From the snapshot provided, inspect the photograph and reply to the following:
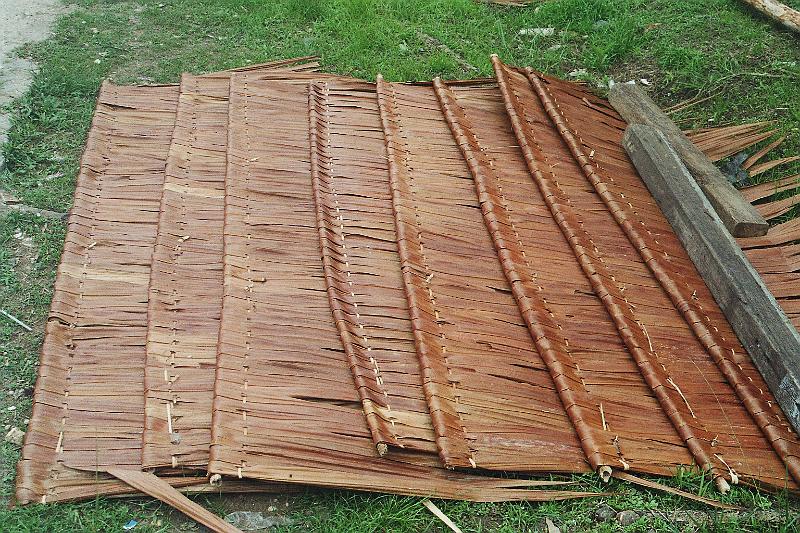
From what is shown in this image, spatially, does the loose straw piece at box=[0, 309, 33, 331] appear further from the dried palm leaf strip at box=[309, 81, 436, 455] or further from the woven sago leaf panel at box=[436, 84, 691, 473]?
the woven sago leaf panel at box=[436, 84, 691, 473]

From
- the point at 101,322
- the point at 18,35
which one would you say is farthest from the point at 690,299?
the point at 18,35

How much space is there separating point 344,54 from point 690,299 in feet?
11.2

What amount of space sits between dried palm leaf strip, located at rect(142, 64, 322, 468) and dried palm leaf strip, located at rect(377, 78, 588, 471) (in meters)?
0.82

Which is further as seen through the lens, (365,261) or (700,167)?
(700,167)

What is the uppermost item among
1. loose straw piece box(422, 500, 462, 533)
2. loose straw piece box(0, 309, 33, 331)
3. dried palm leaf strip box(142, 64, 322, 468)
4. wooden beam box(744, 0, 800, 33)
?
wooden beam box(744, 0, 800, 33)

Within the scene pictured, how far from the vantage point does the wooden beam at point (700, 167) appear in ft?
13.0

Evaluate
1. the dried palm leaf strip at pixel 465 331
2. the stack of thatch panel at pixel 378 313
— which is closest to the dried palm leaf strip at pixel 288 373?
the stack of thatch panel at pixel 378 313

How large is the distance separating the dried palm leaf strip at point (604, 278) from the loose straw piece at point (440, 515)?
907 millimetres

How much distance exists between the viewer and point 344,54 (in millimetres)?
5945

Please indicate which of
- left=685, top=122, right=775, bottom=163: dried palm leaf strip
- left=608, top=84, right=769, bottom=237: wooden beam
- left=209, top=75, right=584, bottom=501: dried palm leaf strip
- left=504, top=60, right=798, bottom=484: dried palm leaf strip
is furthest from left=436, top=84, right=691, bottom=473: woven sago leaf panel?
left=685, top=122, right=775, bottom=163: dried palm leaf strip

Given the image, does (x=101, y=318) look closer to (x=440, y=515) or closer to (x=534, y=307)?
(x=440, y=515)

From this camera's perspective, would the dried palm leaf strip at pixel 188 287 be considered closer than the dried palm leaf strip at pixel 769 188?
Yes

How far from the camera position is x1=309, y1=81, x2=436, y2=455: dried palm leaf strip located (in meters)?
2.88

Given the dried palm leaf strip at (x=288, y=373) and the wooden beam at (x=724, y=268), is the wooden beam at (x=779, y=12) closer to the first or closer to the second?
the wooden beam at (x=724, y=268)
